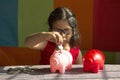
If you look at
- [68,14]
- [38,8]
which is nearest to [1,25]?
[38,8]

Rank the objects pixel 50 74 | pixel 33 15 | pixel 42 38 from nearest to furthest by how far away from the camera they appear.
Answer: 1. pixel 50 74
2. pixel 42 38
3. pixel 33 15

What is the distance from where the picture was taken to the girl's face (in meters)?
1.11

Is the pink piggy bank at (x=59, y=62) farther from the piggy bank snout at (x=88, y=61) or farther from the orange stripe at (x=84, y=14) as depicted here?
the orange stripe at (x=84, y=14)

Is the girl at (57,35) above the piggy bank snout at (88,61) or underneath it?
above

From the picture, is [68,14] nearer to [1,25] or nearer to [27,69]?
[27,69]

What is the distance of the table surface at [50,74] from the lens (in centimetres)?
91

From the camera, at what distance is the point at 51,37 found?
1.01 metres

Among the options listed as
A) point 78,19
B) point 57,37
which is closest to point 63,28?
point 57,37

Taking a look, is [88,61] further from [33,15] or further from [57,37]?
[33,15]

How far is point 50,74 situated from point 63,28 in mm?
210

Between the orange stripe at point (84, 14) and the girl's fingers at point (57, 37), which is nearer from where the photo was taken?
the girl's fingers at point (57, 37)

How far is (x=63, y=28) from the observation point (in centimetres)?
112

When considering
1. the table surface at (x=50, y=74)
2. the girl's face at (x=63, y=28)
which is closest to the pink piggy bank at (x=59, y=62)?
the table surface at (x=50, y=74)

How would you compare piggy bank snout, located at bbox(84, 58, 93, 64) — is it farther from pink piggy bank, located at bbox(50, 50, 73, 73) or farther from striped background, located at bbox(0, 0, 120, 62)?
striped background, located at bbox(0, 0, 120, 62)
